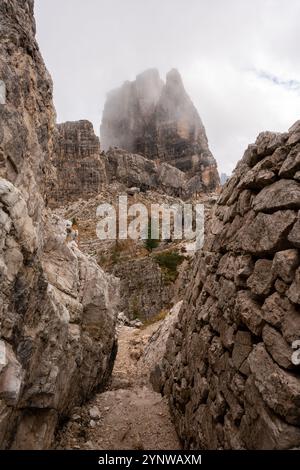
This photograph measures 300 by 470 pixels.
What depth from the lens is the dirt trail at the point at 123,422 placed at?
9.28 meters

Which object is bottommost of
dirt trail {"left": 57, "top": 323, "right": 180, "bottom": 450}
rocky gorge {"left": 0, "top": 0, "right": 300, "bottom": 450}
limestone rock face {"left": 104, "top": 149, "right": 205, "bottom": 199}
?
dirt trail {"left": 57, "top": 323, "right": 180, "bottom": 450}

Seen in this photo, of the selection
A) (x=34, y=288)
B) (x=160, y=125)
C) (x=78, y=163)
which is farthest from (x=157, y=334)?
(x=160, y=125)

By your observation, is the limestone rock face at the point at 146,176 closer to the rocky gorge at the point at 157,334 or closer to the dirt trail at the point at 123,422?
the rocky gorge at the point at 157,334

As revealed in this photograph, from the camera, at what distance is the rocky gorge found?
5.67 metres

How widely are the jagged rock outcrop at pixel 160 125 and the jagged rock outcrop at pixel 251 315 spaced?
3759 inches

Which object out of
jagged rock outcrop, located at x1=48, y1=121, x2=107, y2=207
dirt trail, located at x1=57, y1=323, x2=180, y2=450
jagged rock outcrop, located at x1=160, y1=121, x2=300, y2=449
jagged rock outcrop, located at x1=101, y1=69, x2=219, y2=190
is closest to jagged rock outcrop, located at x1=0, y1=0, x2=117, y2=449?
dirt trail, located at x1=57, y1=323, x2=180, y2=450

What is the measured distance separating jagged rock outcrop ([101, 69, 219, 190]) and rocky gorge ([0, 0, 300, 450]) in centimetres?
9308

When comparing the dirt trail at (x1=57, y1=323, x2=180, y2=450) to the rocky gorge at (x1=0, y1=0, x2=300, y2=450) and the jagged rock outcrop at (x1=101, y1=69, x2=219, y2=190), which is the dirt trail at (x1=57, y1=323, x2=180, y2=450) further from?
the jagged rock outcrop at (x1=101, y1=69, x2=219, y2=190)

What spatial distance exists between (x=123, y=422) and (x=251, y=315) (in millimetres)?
6390

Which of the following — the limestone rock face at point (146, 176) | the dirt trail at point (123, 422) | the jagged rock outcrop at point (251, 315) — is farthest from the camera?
the limestone rock face at point (146, 176)

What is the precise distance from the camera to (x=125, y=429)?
994cm

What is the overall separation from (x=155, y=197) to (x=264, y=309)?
254 feet

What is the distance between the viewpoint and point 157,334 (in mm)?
17203

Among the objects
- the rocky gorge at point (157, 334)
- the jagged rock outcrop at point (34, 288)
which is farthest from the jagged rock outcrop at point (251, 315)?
the jagged rock outcrop at point (34, 288)
